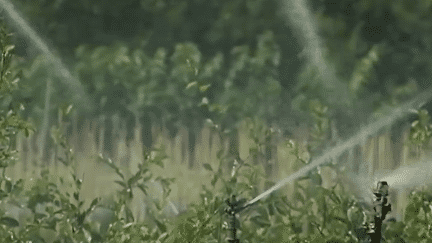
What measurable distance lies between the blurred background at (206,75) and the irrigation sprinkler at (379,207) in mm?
930

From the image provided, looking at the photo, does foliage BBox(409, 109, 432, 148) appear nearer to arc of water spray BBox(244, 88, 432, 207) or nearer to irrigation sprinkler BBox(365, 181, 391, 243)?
arc of water spray BBox(244, 88, 432, 207)

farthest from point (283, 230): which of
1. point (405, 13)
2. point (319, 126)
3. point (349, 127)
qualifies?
point (405, 13)

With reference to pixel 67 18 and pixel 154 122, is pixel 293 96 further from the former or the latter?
pixel 67 18

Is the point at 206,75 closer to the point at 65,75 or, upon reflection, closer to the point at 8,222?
the point at 65,75

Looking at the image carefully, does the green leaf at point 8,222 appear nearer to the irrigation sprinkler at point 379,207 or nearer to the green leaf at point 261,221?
the green leaf at point 261,221

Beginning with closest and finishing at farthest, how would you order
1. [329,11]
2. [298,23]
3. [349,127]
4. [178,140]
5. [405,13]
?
[349,127]
[178,140]
[298,23]
[329,11]
[405,13]

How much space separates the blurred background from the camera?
5.78 metres

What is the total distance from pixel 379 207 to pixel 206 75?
3707 mm

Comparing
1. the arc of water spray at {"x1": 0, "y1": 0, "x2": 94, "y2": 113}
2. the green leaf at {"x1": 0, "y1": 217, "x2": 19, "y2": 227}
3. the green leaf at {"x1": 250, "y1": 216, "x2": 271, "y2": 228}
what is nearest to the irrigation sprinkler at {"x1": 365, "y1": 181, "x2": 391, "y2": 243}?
the green leaf at {"x1": 250, "y1": 216, "x2": 271, "y2": 228}

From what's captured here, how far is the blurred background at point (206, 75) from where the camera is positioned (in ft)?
19.0

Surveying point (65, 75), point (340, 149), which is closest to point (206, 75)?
point (65, 75)

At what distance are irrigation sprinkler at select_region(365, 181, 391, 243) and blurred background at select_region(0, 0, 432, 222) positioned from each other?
930 millimetres

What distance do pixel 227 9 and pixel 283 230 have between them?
5.42m

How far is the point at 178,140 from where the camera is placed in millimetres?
6855
